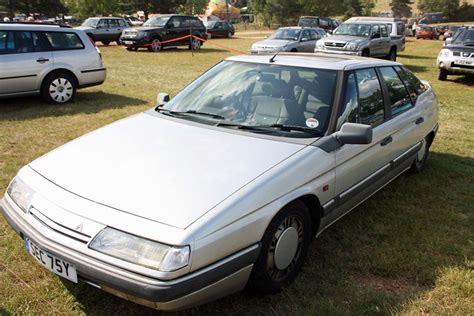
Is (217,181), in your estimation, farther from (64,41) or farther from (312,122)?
(64,41)

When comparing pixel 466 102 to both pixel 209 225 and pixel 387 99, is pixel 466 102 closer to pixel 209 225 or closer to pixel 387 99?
pixel 387 99

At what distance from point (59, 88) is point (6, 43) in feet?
4.07

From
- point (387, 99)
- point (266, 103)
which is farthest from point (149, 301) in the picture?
point (387, 99)

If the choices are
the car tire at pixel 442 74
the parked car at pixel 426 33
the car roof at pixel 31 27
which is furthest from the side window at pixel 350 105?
the parked car at pixel 426 33

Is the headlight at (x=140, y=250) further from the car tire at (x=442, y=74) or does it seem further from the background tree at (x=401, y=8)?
the background tree at (x=401, y=8)

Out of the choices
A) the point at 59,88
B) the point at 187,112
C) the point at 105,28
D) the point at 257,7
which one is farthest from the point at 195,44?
the point at 257,7

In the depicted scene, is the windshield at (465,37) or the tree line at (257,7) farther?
the tree line at (257,7)

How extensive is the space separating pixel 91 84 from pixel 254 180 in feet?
24.9

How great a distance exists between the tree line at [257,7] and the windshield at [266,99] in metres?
45.9

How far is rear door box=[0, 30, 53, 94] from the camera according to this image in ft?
26.5

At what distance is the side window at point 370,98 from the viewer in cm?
385

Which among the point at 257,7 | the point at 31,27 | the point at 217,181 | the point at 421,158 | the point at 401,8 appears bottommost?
the point at 421,158

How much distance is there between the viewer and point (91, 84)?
372 inches

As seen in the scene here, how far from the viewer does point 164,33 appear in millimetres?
22000
